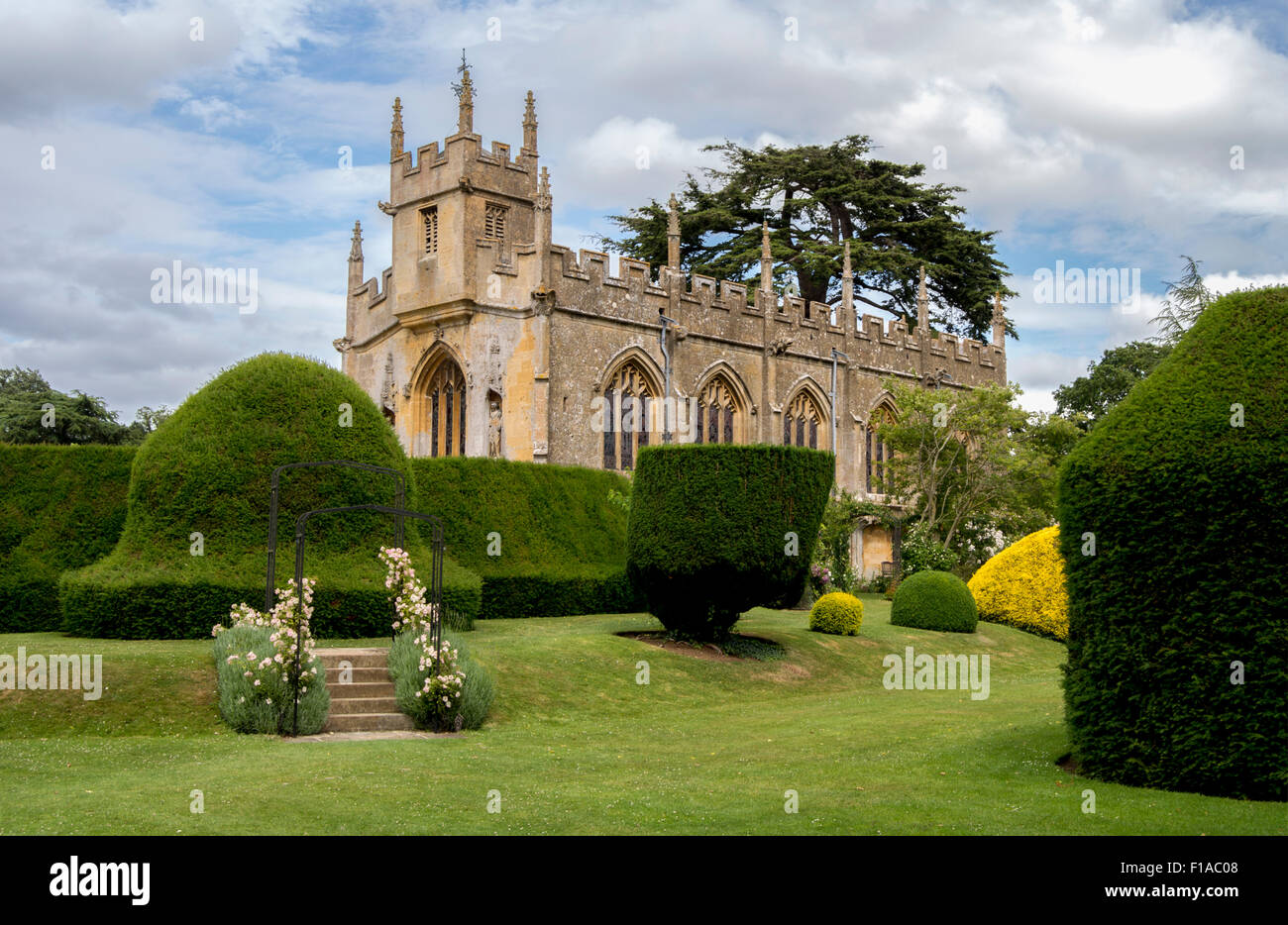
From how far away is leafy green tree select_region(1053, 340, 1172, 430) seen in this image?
5031 centimetres

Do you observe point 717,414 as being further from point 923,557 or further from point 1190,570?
point 1190,570

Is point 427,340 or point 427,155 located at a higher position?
point 427,155

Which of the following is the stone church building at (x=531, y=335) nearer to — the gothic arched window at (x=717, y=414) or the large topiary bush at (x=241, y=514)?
Answer: the gothic arched window at (x=717, y=414)

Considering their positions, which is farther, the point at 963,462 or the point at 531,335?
the point at 963,462

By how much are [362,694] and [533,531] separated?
34.0 ft

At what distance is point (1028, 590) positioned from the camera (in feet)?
89.0

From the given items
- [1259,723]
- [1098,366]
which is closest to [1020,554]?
[1259,723]

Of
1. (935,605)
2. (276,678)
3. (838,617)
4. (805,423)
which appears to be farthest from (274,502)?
(805,423)

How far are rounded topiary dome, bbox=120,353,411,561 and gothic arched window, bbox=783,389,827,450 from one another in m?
19.8

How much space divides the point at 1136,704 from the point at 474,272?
75.7 ft

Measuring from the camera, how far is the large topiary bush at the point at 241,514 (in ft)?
50.3

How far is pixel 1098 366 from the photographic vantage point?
2093 inches
